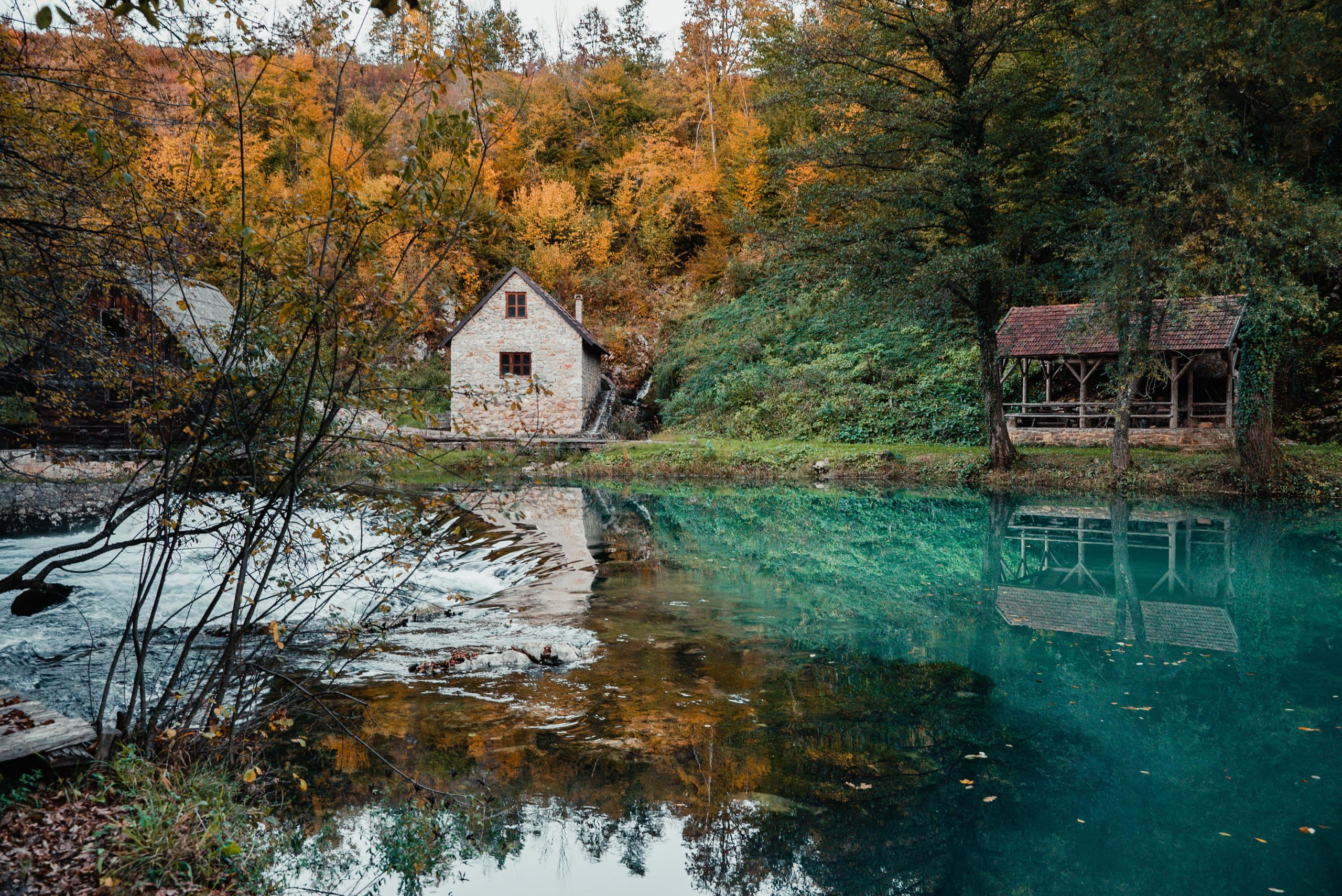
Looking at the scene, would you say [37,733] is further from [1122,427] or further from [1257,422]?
[1257,422]

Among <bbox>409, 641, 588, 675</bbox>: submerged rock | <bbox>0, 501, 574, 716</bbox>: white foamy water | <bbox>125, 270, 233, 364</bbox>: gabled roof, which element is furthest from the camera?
<bbox>409, 641, 588, 675</bbox>: submerged rock

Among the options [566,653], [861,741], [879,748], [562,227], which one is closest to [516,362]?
[562,227]

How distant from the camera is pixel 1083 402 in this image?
2031cm

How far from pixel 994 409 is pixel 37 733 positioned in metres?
17.3

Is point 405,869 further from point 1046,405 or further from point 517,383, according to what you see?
point 1046,405

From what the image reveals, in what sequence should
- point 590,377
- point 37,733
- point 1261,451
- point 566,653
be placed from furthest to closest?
1. point 590,377
2. point 1261,451
3. point 566,653
4. point 37,733

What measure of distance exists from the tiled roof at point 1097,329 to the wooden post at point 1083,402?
1.60ft

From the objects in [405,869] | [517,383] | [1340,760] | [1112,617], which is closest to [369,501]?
[517,383]

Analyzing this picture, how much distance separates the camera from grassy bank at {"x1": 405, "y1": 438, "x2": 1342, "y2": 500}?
15.4 meters

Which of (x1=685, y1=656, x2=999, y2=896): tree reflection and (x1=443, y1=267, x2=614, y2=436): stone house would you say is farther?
(x1=443, y1=267, x2=614, y2=436): stone house

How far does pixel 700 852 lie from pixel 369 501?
2.33m

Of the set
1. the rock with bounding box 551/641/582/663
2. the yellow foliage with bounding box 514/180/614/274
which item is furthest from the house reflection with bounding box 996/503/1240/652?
the yellow foliage with bounding box 514/180/614/274

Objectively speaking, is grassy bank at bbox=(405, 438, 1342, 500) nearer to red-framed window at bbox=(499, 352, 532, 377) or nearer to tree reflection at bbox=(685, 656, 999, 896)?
red-framed window at bbox=(499, 352, 532, 377)

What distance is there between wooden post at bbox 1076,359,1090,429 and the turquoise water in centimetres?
1093
